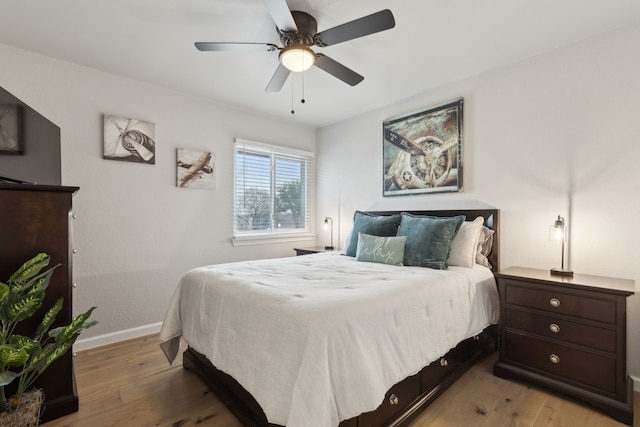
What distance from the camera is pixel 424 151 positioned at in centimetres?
312

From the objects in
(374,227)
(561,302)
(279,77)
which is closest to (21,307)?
(279,77)

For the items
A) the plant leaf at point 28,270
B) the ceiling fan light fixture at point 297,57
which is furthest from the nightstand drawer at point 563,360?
the plant leaf at point 28,270

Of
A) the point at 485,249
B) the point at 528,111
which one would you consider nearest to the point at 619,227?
the point at 485,249

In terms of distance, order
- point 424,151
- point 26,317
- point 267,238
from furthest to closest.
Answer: point 267,238 < point 424,151 < point 26,317

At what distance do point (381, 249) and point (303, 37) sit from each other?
1716 millimetres

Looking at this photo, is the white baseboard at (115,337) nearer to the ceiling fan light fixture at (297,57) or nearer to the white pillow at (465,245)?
the ceiling fan light fixture at (297,57)

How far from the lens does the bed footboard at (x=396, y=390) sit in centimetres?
149

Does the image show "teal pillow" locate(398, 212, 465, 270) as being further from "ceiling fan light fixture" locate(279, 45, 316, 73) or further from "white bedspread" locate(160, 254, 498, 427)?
"ceiling fan light fixture" locate(279, 45, 316, 73)

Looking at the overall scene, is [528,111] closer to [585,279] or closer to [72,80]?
[585,279]

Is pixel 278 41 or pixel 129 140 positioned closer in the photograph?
pixel 278 41

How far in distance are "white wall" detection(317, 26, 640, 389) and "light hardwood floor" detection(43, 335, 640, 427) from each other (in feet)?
2.54

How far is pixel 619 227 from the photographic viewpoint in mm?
2062

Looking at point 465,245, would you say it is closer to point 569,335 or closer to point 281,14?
point 569,335

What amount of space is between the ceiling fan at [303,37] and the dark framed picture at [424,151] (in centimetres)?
124
